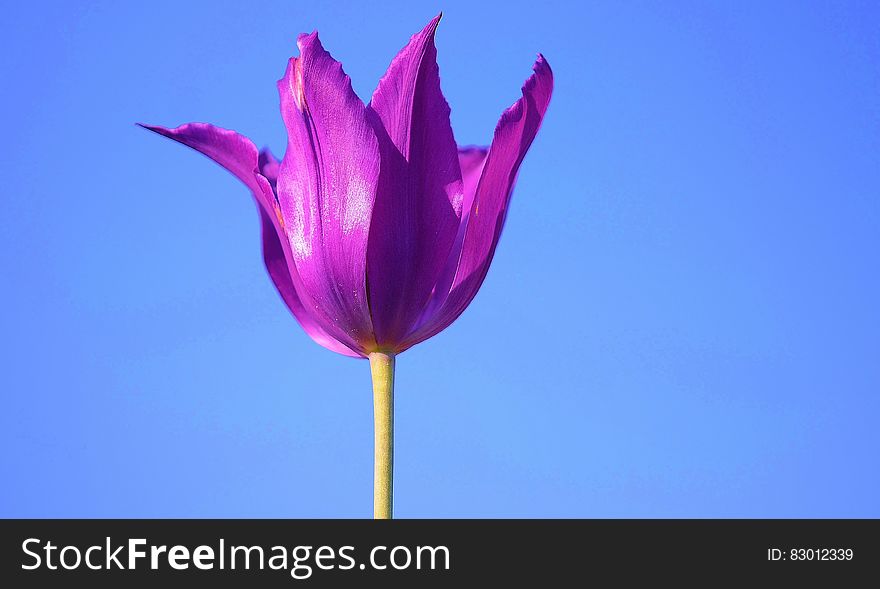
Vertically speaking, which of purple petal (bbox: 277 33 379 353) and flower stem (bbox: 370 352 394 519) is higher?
purple petal (bbox: 277 33 379 353)

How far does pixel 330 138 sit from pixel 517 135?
0.12 meters

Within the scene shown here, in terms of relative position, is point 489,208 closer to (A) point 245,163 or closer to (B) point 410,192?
(B) point 410,192

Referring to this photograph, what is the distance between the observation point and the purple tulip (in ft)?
1.90

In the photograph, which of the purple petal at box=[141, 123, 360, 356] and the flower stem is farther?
the purple petal at box=[141, 123, 360, 356]

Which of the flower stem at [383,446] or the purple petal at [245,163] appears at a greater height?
the purple petal at [245,163]

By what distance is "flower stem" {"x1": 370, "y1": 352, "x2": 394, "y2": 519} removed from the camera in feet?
1.67

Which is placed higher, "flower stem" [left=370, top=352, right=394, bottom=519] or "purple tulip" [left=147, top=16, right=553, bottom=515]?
"purple tulip" [left=147, top=16, right=553, bottom=515]

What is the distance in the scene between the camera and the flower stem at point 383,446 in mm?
510

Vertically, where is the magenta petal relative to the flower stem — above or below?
above

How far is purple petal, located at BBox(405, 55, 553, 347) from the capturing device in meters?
0.60

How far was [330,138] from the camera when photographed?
0.58m
